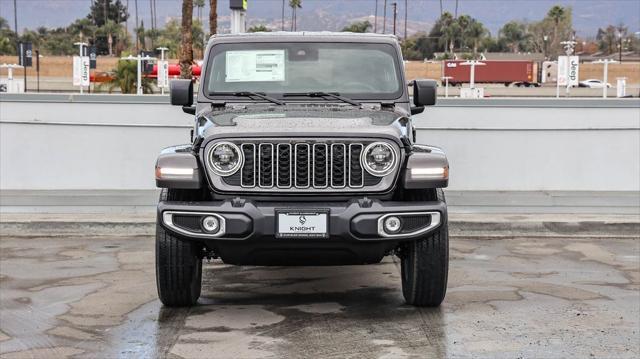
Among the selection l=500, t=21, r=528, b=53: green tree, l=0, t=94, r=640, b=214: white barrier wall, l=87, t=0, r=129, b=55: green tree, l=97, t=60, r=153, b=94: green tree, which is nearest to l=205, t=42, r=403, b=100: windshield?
l=0, t=94, r=640, b=214: white barrier wall

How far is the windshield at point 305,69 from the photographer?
804 centimetres

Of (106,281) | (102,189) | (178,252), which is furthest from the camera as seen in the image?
(102,189)

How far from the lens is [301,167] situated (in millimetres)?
6730

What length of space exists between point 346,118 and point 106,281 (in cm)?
278

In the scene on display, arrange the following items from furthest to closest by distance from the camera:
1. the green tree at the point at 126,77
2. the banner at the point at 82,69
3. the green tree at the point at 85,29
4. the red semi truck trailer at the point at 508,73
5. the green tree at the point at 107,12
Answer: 1. the green tree at the point at 107,12
2. the green tree at the point at 85,29
3. the red semi truck trailer at the point at 508,73
4. the green tree at the point at 126,77
5. the banner at the point at 82,69

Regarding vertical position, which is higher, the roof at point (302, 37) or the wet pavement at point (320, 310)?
the roof at point (302, 37)

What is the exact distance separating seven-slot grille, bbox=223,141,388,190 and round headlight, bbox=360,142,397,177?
4 centimetres

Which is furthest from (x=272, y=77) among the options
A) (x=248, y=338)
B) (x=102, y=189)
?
(x=102, y=189)

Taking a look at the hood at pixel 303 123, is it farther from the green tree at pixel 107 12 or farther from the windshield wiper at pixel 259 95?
the green tree at pixel 107 12

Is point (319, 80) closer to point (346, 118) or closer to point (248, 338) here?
point (346, 118)

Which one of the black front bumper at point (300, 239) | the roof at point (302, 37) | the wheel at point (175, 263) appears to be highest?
the roof at point (302, 37)

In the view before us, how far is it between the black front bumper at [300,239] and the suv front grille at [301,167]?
128mm

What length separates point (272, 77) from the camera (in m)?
8.08

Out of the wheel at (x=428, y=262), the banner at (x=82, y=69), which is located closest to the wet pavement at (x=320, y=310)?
the wheel at (x=428, y=262)
